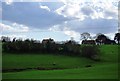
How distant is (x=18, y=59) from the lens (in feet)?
273

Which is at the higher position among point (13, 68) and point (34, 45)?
point (34, 45)

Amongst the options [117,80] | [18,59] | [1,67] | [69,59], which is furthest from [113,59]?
[117,80]

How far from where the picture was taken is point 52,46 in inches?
3688

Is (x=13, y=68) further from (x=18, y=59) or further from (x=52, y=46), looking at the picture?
(x=52, y=46)

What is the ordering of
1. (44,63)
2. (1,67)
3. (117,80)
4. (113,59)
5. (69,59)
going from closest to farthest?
(117,80) < (1,67) < (44,63) < (69,59) < (113,59)

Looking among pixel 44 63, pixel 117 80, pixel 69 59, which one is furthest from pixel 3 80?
pixel 69 59

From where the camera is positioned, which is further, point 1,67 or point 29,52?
point 29,52

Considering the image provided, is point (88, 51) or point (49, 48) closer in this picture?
point (88, 51)

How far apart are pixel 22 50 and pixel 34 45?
175 inches

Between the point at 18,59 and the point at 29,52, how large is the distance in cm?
1117

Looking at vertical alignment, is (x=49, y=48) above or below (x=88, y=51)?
above

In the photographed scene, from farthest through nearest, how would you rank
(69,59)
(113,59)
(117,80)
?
1. (113,59)
2. (69,59)
3. (117,80)

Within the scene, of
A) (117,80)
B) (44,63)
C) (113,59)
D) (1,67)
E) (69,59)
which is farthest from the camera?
(113,59)

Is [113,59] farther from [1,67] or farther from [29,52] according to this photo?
[1,67]
